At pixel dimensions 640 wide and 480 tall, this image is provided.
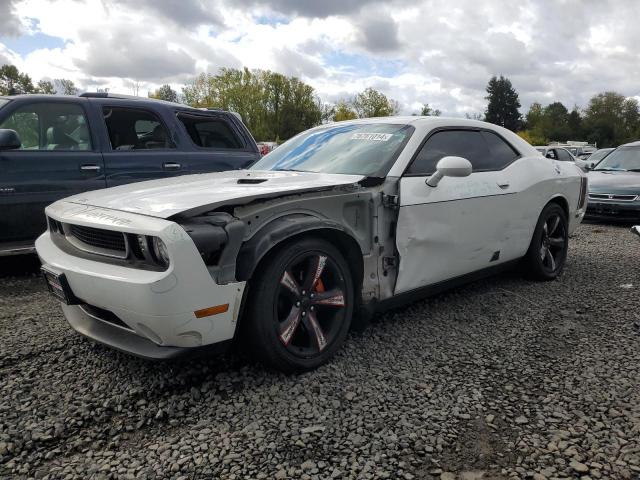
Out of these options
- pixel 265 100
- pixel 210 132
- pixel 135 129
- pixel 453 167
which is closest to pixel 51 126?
pixel 135 129

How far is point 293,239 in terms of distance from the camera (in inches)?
104

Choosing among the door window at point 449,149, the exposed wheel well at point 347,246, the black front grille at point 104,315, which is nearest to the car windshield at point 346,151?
the door window at point 449,149

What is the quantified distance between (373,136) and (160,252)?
74.4 inches

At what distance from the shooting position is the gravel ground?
2014mm

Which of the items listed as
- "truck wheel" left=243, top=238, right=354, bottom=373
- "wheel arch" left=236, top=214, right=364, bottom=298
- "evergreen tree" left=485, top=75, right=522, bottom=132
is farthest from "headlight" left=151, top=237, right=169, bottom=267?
"evergreen tree" left=485, top=75, right=522, bottom=132

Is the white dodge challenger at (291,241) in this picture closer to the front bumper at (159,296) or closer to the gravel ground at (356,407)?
the front bumper at (159,296)

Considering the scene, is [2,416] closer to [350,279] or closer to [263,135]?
[350,279]

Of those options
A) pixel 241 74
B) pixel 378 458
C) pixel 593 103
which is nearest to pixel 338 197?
pixel 378 458

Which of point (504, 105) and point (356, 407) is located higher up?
point (504, 105)

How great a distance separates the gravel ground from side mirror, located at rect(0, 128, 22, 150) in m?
1.63

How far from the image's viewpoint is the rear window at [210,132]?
581cm

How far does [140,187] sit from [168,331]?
115 centimetres

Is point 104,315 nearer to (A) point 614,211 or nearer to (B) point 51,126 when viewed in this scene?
(B) point 51,126

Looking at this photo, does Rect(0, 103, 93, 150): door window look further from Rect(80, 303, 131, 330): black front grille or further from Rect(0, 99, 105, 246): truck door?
Rect(80, 303, 131, 330): black front grille
